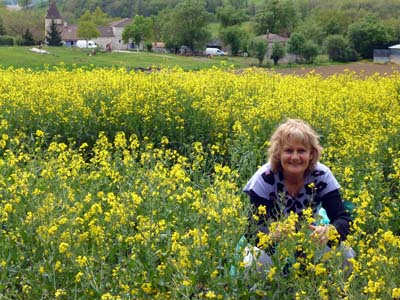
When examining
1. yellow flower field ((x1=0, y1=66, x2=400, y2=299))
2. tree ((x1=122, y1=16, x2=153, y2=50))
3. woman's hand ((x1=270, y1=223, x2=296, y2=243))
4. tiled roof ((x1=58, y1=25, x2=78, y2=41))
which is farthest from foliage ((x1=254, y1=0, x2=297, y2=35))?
woman's hand ((x1=270, y1=223, x2=296, y2=243))

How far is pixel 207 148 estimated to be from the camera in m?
7.96

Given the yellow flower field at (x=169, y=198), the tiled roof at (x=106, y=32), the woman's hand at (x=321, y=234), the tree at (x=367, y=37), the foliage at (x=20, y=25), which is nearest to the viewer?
the yellow flower field at (x=169, y=198)

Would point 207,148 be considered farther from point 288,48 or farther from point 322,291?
point 288,48

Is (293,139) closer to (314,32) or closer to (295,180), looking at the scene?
(295,180)

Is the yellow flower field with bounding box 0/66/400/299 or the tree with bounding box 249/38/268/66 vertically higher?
the tree with bounding box 249/38/268/66

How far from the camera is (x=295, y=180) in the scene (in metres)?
4.45

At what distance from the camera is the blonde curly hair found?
14.4 feet

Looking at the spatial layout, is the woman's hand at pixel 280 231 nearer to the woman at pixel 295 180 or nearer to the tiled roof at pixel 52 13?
the woman at pixel 295 180

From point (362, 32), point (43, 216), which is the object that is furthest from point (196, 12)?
point (43, 216)

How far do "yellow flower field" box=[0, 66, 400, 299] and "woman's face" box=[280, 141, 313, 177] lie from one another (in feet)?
1.38

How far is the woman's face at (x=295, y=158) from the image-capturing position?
14.3ft

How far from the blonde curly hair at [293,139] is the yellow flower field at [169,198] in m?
0.38

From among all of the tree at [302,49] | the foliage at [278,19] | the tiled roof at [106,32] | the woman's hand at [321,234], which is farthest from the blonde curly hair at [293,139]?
the tiled roof at [106,32]

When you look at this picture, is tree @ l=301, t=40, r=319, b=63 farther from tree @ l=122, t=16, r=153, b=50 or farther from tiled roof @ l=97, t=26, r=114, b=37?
tiled roof @ l=97, t=26, r=114, b=37
